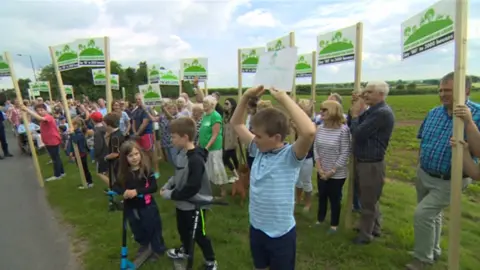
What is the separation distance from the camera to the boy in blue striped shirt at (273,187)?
237 centimetres

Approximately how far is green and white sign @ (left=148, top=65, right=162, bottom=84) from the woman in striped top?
929cm

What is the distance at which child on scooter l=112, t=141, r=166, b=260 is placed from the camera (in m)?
3.88

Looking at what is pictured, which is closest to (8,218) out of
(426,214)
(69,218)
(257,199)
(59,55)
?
(69,218)

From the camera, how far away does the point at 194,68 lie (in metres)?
11.4

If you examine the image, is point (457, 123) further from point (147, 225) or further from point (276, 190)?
point (147, 225)

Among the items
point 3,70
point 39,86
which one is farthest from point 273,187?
point 39,86

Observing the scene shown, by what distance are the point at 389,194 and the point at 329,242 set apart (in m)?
2.84

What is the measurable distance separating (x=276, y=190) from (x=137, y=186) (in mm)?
2085

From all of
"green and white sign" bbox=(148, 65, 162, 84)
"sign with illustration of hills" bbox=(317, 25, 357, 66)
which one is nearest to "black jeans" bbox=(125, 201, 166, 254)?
"sign with illustration of hills" bbox=(317, 25, 357, 66)

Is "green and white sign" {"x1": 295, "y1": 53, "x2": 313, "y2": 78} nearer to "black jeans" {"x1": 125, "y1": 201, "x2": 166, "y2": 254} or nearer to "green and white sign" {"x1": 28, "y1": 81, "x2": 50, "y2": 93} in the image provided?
"black jeans" {"x1": 125, "y1": 201, "x2": 166, "y2": 254}

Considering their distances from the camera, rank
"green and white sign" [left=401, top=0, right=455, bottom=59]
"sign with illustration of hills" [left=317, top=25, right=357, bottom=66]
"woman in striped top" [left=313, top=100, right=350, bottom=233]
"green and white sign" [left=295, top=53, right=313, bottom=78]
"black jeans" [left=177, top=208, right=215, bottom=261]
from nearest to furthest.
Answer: "green and white sign" [left=401, top=0, right=455, bottom=59], "black jeans" [left=177, top=208, right=215, bottom=261], "woman in striped top" [left=313, top=100, right=350, bottom=233], "sign with illustration of hills" [left=317, top=25, right=357, bottom=66], "green and white sign" [left=295, top=53, right=313, bottom=78]

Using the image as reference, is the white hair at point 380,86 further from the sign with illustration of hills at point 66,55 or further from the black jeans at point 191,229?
the sign with illustration of hills at point 66,55

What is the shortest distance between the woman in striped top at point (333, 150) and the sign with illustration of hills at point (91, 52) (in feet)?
17.1

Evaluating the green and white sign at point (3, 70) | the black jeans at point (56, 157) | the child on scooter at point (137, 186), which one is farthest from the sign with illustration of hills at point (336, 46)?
the green and white sign at point (3, 70)
